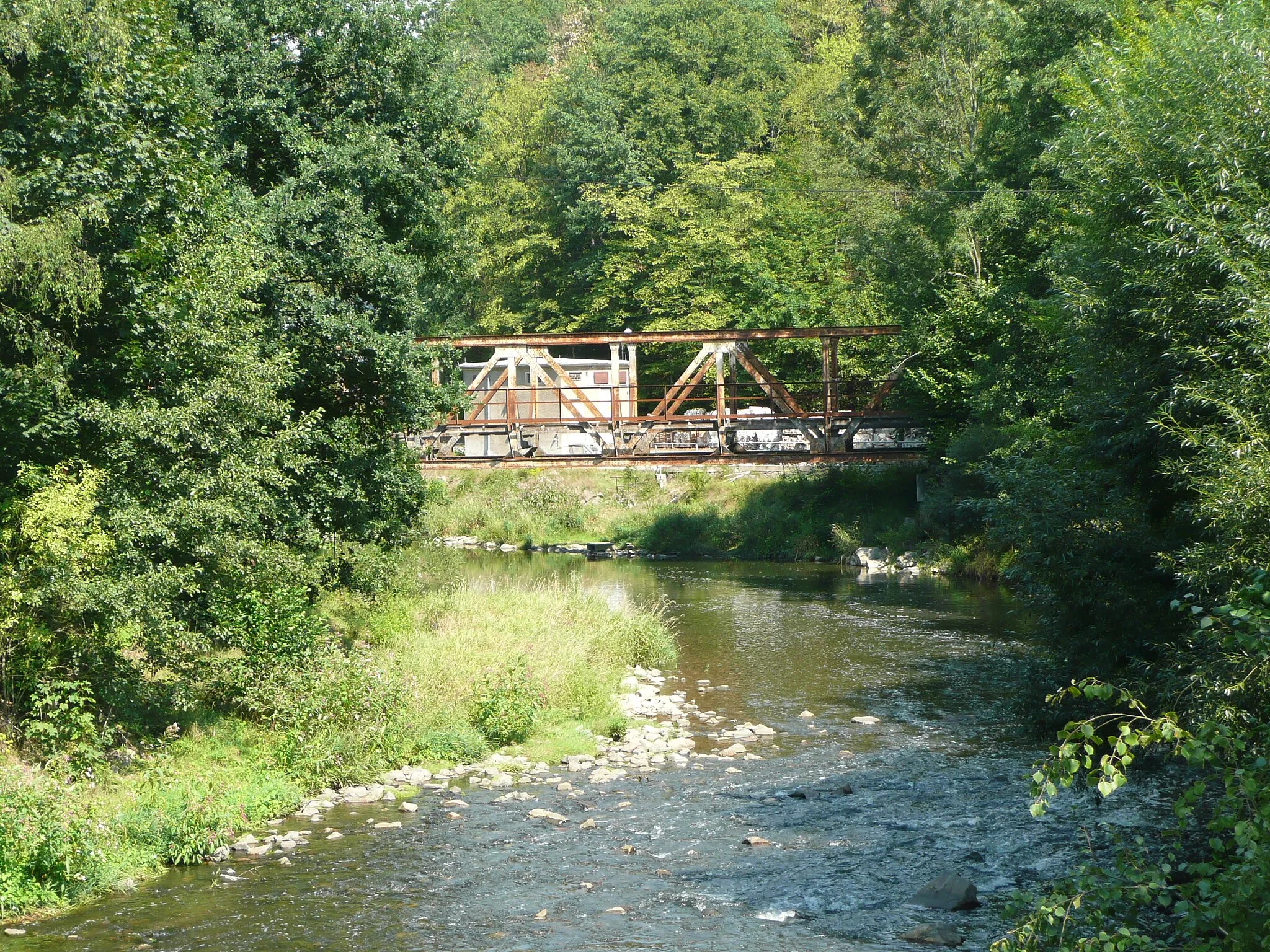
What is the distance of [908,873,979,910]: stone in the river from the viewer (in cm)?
932

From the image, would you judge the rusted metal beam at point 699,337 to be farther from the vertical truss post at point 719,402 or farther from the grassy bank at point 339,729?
the grassy bank at point 339,729

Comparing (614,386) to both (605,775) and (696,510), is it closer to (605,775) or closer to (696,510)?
(696,510)

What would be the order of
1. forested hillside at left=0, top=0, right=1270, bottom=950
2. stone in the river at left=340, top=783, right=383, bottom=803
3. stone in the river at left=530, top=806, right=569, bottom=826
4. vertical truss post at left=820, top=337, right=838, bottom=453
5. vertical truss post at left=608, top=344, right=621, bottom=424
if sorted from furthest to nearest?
1. vertical truss post at left=608, top=344, right=621, bottom=424
2. vertical truss post at left=820, top=337, right=838, bottom=453
3. stone in the river at left=340, top=783, right=383, bottom=803
4. stone in the river at left=530, top=806, right=569, bottom=826
5. forested hillside at left=0, top=0, right=1270, bottom=950

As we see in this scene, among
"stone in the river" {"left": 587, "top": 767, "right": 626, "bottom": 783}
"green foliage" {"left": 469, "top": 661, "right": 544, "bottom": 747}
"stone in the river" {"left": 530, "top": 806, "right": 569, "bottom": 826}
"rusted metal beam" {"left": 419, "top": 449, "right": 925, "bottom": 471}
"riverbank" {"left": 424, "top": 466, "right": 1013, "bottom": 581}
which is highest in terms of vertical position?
"rusted metal beam" {"left": 419, "top": 449, "right": 925, "bottom": 471}

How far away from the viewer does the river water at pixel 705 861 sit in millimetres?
8938

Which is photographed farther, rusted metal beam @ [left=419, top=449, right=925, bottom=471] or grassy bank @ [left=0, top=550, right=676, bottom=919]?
rusted metal beam @ [left=419, top=449, right=925, bottom=471]

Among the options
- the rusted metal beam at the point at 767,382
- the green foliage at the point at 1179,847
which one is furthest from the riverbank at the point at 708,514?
the green foliage at the point at 1179,847

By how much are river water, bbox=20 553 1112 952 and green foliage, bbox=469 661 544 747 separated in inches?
64.9

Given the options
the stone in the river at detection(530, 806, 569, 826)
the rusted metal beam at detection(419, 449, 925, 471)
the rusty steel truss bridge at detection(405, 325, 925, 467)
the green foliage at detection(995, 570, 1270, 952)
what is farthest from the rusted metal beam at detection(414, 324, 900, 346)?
the green foliage at detection(995, 570, 1270, 952)

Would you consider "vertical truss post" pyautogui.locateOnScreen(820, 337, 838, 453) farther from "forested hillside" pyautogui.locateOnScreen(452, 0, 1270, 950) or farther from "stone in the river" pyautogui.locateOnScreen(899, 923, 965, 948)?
"stone in the river" pyautogui.locateOnScreen(899, 923, 965, 948)

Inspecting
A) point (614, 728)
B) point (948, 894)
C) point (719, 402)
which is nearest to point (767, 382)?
point (719, 402)

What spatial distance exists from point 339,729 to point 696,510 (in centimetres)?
2588

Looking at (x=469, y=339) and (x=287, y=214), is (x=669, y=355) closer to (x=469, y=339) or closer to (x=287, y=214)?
(x=469, y=339)

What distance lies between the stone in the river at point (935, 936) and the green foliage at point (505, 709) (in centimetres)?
660
